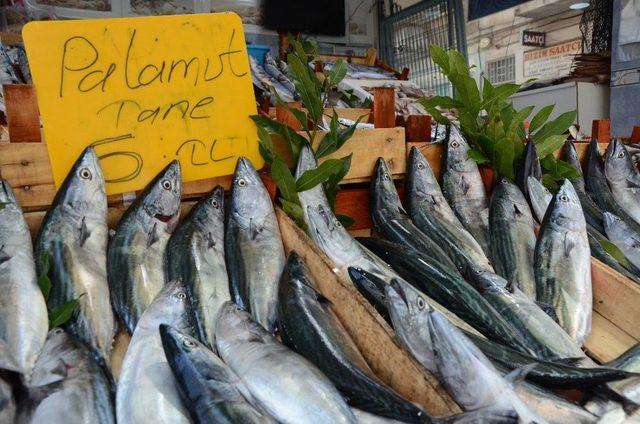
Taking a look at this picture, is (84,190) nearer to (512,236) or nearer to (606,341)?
(512,236)

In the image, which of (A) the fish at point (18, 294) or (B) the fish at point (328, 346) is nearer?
(B) the fish at point (328, 346)

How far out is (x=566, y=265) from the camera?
4.58ft

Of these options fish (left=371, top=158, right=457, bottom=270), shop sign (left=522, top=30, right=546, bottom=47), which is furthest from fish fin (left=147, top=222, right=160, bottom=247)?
shop sign (left=522, top=30, right=546, bottom=47)

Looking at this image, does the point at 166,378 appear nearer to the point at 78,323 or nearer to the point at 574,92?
the point at 78,323

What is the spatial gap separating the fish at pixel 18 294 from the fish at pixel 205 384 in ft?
0.92

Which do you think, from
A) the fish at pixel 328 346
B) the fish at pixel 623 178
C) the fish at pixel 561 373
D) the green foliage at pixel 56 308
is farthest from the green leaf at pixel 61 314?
the fish at pixel 623 178

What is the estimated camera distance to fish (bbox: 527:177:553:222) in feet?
5.50

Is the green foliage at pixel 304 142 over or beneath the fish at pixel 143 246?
over

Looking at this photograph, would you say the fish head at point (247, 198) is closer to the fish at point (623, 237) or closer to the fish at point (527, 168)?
the fish at point (527, 168)

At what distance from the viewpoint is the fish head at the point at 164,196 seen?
1.27 m

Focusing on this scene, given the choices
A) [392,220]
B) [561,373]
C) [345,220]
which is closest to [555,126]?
[392,220]

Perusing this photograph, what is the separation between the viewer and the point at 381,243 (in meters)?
1.42

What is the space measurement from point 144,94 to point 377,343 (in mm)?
888

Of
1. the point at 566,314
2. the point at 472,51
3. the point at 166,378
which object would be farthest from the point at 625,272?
the point at 472,51
